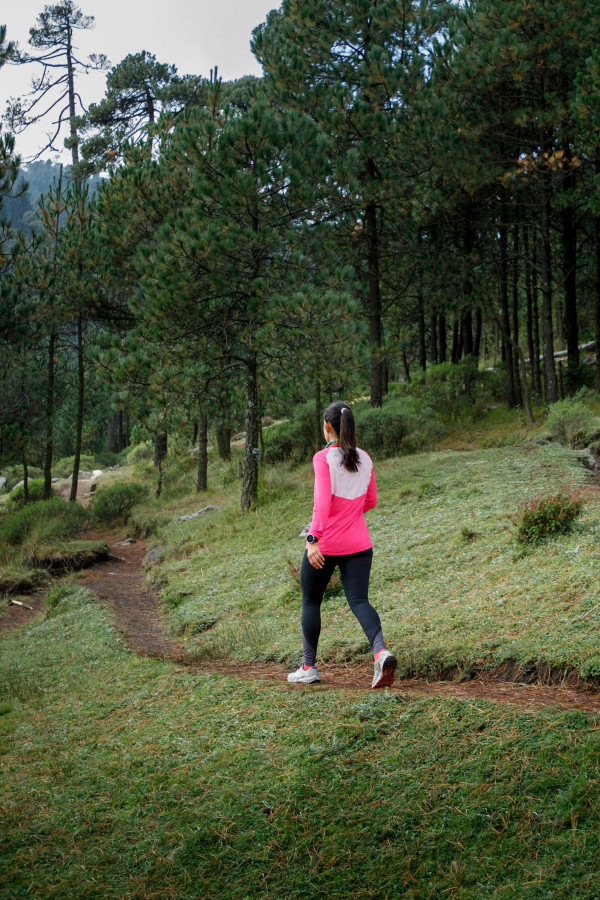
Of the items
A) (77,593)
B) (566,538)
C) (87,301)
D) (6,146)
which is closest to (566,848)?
(566,538)

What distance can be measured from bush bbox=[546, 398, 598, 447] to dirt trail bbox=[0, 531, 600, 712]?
8.42 m

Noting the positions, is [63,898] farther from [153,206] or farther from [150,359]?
[153,206]

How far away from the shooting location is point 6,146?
42.1 ft

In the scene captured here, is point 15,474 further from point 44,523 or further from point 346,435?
point 346,435

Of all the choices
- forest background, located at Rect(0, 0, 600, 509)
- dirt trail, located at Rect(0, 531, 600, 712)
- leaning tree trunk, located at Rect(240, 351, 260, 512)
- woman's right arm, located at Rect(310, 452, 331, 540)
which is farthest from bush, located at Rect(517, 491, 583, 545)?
leaning tree trunk, located at Rect(240, 351, 260, 512)

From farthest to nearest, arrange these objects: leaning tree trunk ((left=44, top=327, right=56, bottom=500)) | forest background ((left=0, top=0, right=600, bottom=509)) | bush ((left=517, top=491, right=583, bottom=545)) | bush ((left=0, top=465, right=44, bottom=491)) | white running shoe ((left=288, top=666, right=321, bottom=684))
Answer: bush ((left=0, top=465, right=44, bottom=491))
leaning tree trunk ((left=44, top=327, right=56, bottom=500))
forest background ((left=0, top=0, right=600, bottom=509))
bush ((left=517, top=491, right=583, bottom=545))
white running shoe ((left=288, top=666, right=321, bottom=684))

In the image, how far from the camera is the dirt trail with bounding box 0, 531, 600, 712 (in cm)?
398

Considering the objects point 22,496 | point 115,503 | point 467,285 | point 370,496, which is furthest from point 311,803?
point 22,496

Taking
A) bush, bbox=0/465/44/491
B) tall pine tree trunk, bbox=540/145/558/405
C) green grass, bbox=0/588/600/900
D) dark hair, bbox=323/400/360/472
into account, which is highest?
tall pine tree trunk, bbox=540/145/558/405

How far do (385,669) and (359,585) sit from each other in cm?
57

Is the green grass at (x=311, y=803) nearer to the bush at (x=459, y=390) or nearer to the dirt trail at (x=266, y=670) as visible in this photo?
the dirt trail at (x=266, y=670)

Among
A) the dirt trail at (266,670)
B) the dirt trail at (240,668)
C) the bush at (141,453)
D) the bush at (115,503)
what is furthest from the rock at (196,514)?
the bush at (141,453)

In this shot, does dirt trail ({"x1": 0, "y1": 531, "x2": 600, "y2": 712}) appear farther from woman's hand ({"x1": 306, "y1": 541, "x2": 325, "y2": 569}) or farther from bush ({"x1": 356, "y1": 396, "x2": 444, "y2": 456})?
bush ({"x1": 356, "y1": 396, "x2": 444, "y2": 456})

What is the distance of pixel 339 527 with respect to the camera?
4.64m
